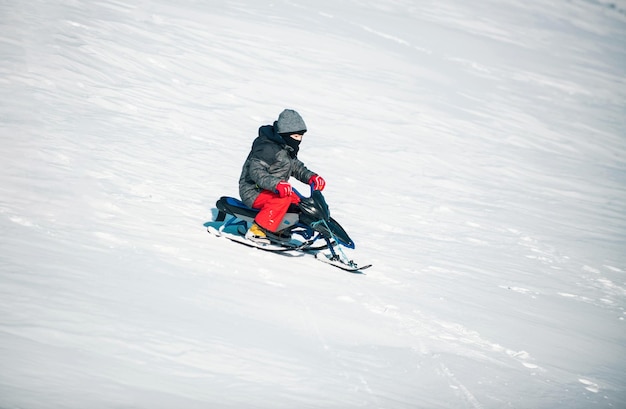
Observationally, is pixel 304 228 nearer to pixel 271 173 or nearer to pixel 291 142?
pixel 271 173

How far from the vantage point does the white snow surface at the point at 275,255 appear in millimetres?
4117

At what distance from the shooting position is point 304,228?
714 cm

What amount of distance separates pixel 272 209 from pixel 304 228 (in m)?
0.52

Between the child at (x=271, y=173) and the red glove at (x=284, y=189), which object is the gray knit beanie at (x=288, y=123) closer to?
the child at (x=271, y=173)

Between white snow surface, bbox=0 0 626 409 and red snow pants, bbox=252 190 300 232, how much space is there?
374 millimetres

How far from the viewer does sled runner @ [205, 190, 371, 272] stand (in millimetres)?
6891

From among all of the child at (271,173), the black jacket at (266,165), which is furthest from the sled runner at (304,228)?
the black jacket at (266,165)

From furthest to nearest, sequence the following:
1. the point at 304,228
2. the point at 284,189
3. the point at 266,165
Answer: the point at 304,228, the point at 266,165, the point at 284,189

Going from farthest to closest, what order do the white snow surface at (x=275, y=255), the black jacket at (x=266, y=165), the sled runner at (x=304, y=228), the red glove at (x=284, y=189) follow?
the sled runner at (x=304, y=228)
the black jacket at (x=266, y=165)
the red glove at (x=284, y=189)
the white snow surface at (x=275, y=255)

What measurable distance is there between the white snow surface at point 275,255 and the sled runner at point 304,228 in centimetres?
16

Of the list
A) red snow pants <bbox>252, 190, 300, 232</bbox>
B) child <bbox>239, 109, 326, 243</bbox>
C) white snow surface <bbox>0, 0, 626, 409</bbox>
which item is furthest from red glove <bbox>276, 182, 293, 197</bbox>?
white snow surface <bbox>0, 0, 626, 409</bbox>

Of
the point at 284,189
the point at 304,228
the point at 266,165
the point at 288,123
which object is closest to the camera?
the point at 284,189

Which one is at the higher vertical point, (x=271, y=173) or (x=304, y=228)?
(x=271, y=173)

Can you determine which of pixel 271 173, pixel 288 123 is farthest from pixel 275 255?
pixel 288 123
